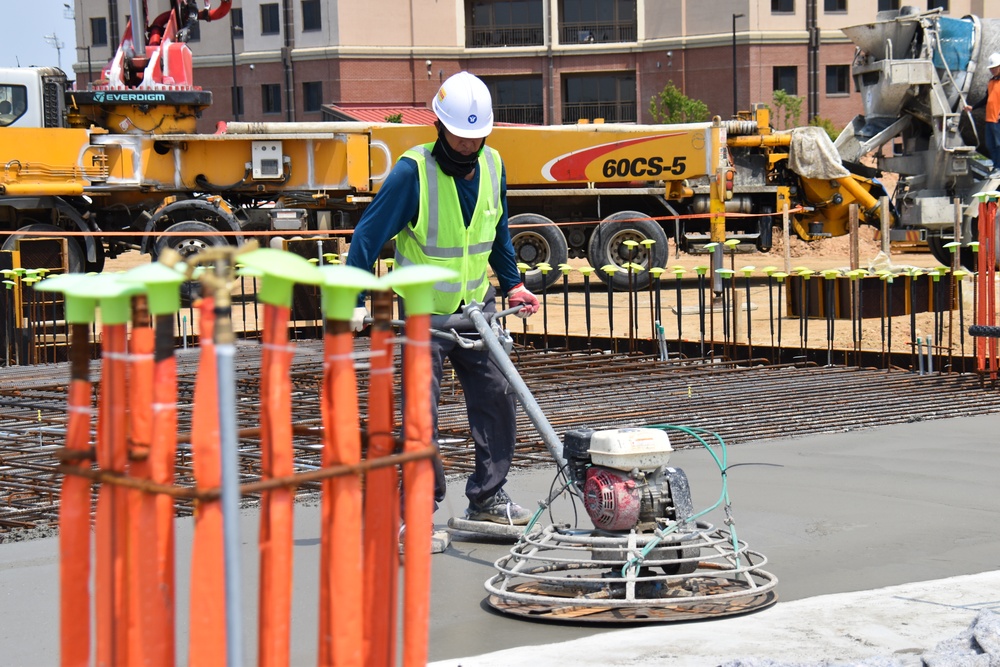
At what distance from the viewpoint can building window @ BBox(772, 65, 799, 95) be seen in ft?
155

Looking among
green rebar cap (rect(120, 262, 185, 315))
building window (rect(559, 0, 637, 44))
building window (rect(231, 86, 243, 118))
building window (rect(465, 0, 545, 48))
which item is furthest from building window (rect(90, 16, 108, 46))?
green rebar cap (rect(120, 262, 185, 315))

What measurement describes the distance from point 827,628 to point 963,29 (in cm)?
1678

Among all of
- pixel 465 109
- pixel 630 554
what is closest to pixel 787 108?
pixel 465 109

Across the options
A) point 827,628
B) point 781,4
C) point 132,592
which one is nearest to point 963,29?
point 827,628

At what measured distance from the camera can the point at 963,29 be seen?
18828 mm

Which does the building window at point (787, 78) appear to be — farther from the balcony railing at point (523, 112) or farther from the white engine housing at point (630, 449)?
the white engine housing at point (630, 449)

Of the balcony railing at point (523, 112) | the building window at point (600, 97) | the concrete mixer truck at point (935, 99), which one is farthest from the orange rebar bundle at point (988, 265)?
the balcony railing at point (523, 112)

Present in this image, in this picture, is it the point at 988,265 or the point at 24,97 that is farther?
the point at 24,97

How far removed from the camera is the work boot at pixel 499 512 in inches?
207

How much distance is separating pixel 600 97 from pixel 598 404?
42.5 m

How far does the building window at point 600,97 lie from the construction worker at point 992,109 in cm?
3123

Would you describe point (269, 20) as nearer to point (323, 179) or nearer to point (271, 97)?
point (271, 97)

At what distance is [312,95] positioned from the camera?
49219mm

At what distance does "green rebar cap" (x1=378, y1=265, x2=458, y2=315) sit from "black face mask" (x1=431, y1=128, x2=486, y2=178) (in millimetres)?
2422
